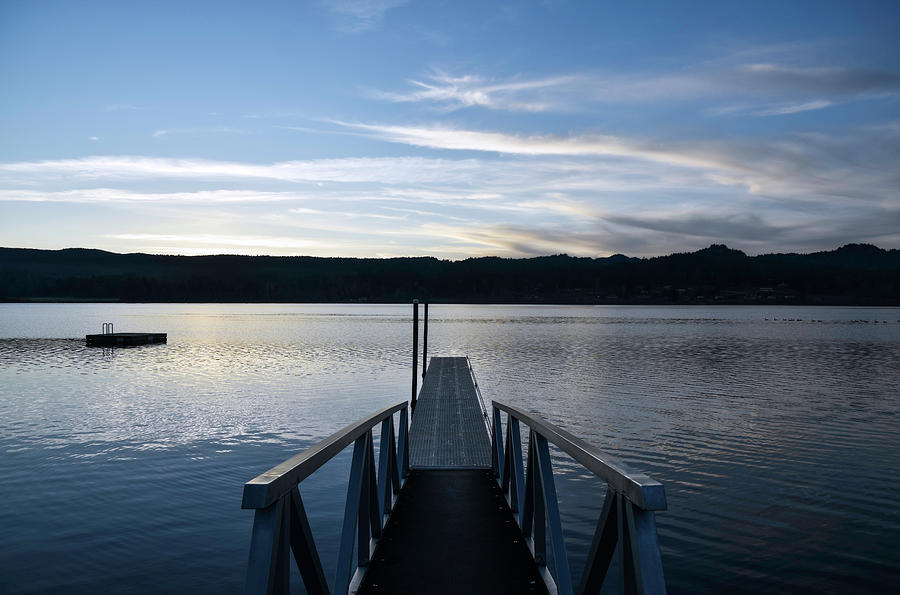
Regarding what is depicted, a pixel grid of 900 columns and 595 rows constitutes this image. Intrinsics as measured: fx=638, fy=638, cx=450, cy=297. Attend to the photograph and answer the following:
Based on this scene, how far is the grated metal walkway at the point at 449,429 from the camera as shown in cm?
1071

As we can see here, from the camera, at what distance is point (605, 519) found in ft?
10.6

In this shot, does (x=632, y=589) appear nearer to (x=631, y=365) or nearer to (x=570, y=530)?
(x=570, y=530)

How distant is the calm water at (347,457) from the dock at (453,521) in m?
2.37

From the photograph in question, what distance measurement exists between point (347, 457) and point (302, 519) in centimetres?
1228

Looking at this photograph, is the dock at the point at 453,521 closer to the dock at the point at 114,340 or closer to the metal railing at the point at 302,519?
the metal railing at the point at 302,519

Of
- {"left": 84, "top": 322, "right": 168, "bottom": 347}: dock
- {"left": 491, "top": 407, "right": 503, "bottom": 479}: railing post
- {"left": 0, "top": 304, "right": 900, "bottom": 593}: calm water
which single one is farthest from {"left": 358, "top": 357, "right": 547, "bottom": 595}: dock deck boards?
{"left": 84, "top": 322, "right": 168, "bottom": 347}: dock

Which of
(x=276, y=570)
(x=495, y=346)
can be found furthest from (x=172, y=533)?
(x=495, y=346)

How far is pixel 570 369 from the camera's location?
36.4 meters

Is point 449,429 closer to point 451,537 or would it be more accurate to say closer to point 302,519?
point 451,537

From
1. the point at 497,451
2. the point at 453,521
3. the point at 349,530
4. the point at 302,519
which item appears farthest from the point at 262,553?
the point at 497,451

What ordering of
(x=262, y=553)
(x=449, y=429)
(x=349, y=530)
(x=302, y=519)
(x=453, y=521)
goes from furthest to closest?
(x=449, y=429), (x=453, y=521), (x=349, y=530), (x=302, y=519), (x=262, y=553)

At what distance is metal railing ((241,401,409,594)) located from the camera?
2684mm

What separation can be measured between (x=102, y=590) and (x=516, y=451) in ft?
18.9

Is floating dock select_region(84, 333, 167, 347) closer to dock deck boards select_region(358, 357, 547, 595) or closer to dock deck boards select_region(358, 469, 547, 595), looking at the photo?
dock deck boards select_region(358, 357, 547, 595)
